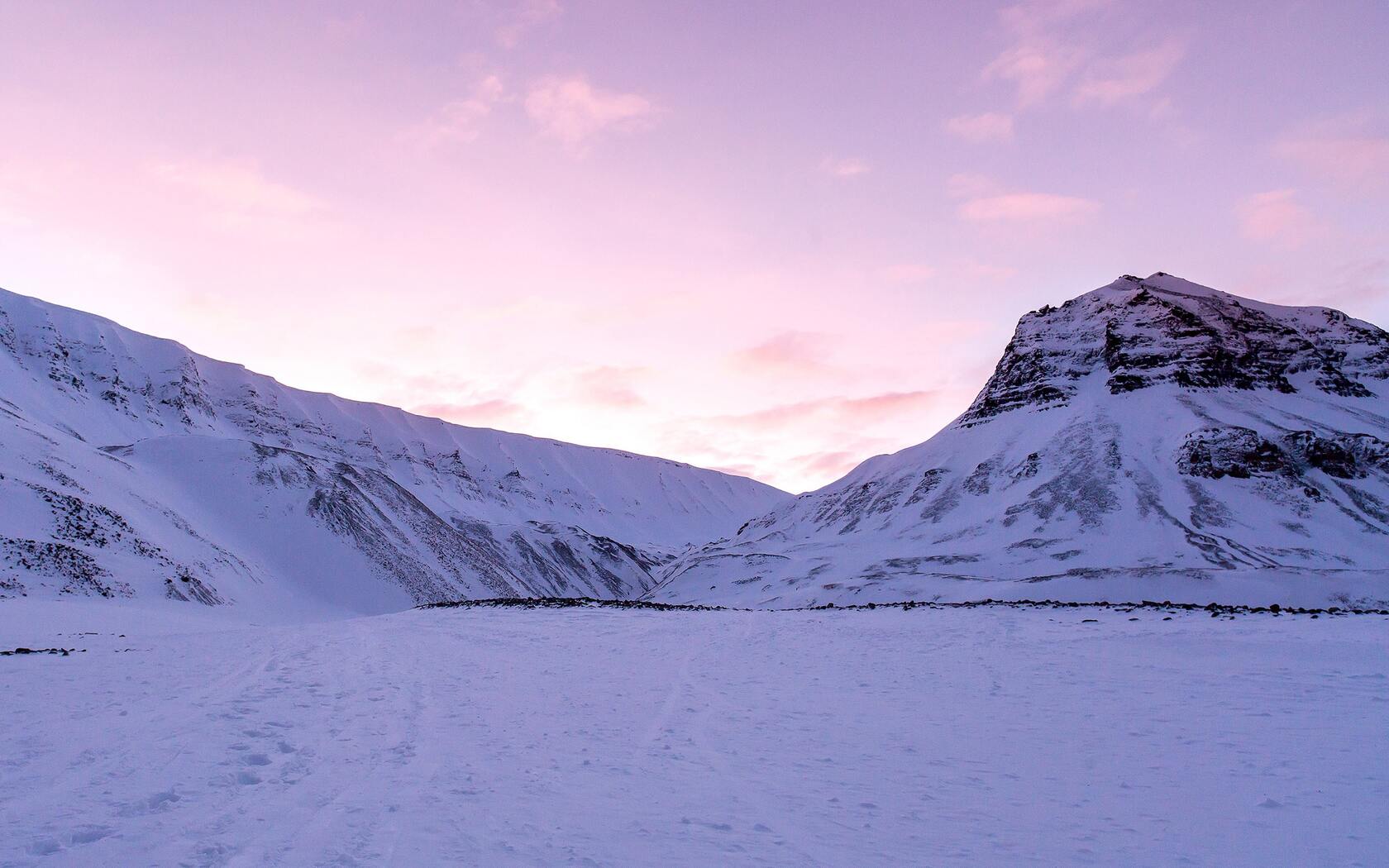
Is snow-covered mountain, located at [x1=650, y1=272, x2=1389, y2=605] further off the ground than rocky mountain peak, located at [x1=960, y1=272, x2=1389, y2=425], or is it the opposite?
rocky mountain peak, located at [x1=960, y1=272, x2=1389, y2=425]

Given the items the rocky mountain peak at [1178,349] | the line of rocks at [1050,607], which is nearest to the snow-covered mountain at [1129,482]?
the rocky mountain peak at [1178,349]

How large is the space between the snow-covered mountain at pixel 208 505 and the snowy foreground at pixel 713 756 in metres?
30.7

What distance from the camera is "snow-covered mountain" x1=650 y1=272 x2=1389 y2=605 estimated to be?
5753cm

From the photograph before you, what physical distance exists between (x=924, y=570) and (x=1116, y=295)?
251ft

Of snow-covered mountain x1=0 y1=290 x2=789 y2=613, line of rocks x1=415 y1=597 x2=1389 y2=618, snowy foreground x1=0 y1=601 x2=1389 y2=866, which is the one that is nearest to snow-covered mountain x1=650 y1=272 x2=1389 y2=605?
line of rocks x1=415 y1=597 x2=1389 y2=618

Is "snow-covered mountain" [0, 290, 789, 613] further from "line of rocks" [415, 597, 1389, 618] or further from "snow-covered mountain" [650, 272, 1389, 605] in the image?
"snow-covered mountain" [650, 272, 1389, 605]

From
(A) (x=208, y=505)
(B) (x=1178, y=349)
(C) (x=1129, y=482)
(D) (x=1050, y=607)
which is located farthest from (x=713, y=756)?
(B) (x=1178, y=349)

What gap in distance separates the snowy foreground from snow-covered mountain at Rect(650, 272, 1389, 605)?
113ft

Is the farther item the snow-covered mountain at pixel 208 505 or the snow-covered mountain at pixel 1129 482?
the snow-covered mountain at pixel 1129 482

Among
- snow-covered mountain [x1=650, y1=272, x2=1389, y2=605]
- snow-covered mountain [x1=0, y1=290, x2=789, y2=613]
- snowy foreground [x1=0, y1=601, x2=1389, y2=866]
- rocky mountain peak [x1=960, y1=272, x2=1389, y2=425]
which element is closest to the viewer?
snowy foreground [x1=0, y1=601, x2=1389, y2=866]

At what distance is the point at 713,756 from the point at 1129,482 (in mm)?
75804

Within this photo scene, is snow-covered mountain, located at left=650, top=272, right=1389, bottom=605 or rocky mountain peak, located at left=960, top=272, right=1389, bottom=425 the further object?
rocky mountain peak, located at left=960, top=272, right=1389, bottom=425

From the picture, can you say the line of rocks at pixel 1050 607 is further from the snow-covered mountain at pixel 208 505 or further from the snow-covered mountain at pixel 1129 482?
the snow-covered mountain at pixel 208 505

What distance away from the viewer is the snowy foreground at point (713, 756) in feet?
20.0
